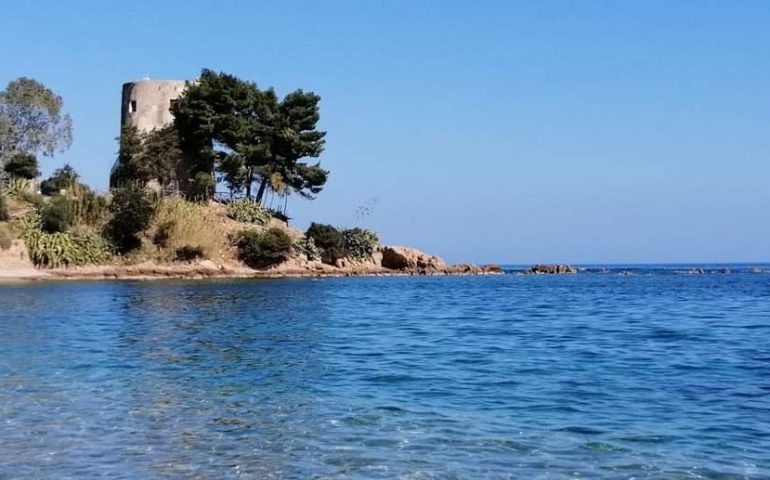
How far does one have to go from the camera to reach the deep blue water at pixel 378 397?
754 centimetres

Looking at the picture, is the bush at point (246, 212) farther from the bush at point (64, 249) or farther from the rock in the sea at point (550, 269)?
the rock in the sea at point (550, 269)

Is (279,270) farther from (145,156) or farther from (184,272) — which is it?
(145,156)

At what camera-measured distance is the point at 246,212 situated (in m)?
50.7

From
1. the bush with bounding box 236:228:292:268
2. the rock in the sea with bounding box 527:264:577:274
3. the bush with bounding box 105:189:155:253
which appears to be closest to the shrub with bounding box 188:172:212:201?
Answer: the bush with bounding box 236:228:292:268

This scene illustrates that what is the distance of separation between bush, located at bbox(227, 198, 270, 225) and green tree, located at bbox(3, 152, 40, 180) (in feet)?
35.3

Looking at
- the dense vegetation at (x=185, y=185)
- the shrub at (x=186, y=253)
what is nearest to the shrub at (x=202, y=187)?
the dense vegetation at (x=185, y=185)

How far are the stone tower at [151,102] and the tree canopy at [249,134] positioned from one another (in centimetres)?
180

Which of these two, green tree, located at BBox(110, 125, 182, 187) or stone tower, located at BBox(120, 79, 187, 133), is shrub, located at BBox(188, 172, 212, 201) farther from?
stone tower, located at BBox(120, 79, 187, 133)

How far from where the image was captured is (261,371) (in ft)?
42.0

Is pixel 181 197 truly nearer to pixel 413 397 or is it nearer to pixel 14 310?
pixel 14 310

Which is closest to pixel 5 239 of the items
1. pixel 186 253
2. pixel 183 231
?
pixel 183 231

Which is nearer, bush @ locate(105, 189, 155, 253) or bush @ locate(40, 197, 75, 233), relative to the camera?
bush @ locate(40, 197, 75, 233)

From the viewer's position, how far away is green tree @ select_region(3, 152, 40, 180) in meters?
48.9

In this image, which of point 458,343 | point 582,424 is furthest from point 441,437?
point 458,343
